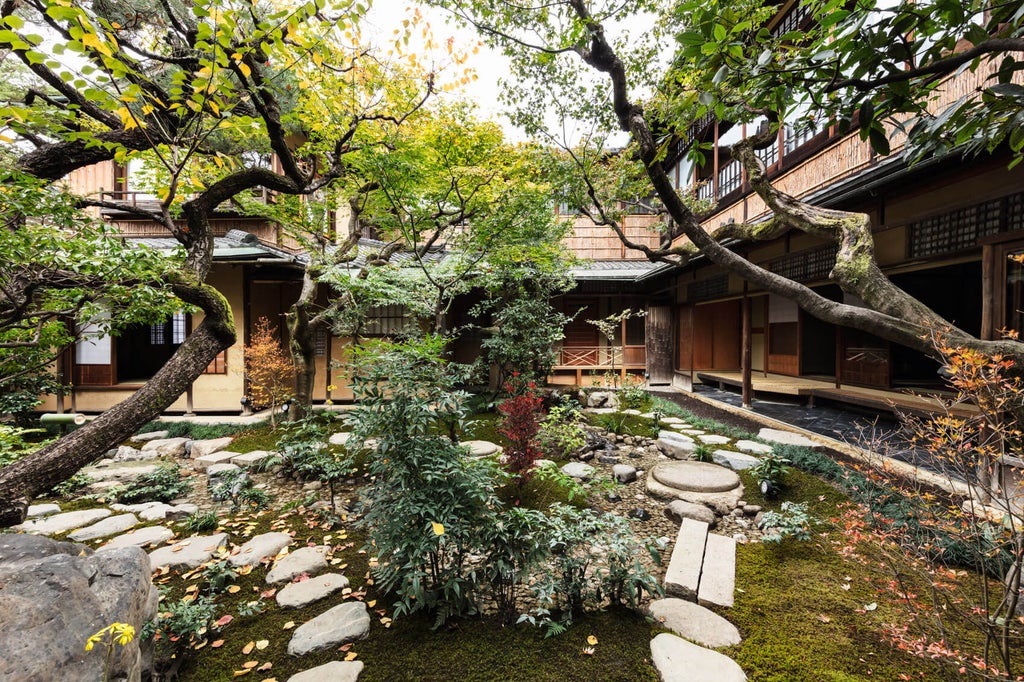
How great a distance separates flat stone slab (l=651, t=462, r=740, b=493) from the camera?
4469mm

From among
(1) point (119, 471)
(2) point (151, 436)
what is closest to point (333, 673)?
(1) point (119, 471)

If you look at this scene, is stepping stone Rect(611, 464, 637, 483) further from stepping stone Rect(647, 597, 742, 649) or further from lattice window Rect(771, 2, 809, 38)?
lattice window Rect(771, 2, 809, 38)

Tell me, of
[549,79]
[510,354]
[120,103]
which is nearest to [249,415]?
[510,354]

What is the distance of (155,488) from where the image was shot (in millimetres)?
4762

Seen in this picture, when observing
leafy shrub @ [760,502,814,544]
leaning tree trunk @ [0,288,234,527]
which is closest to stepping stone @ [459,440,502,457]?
leafy shrub @ [760,502,814,544]

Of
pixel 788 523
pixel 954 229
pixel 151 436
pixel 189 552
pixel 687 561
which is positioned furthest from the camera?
pixel 151 436

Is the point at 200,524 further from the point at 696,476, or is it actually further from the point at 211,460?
the point at 696,476

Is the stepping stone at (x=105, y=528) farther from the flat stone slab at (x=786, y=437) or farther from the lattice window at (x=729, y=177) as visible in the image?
the lattice window at (x=729, y=177)

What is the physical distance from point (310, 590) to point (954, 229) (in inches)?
301

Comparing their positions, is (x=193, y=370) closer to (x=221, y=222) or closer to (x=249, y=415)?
(x=249, y=415)

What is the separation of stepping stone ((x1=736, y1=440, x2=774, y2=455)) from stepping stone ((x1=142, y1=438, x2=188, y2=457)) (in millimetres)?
9205

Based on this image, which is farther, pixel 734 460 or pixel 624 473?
pixel 734 460

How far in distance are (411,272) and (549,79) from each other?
4.47 meters

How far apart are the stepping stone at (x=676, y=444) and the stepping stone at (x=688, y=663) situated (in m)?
3.56
